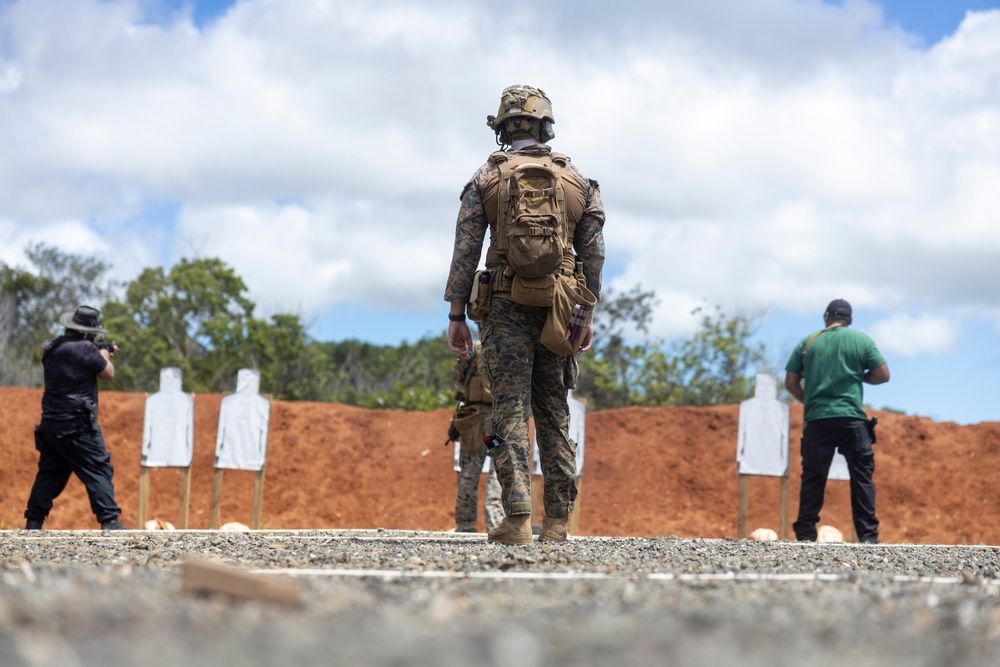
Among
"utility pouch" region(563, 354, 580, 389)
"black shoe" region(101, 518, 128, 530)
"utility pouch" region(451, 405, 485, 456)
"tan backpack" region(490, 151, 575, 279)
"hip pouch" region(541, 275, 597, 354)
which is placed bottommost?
"black shoe" region(101, 518, 128, 530)

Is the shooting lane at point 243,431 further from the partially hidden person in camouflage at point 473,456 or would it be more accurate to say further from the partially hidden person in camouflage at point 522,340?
the partially hidden person in camouflage at point 522,340

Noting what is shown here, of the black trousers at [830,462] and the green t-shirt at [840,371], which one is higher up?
the green t-shirt at [840,371]

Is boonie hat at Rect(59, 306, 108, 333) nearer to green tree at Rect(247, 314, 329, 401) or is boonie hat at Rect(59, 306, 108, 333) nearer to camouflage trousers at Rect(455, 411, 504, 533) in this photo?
camouflage trousers at Rect(455, 411, 504, 533)

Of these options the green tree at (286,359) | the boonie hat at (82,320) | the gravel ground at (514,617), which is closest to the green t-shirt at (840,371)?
the gravel ground at (514,617)

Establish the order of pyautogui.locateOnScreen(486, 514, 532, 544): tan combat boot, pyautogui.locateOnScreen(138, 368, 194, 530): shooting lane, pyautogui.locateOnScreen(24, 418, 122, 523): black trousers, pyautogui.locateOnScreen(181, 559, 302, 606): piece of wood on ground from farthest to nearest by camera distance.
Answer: pyautogui.locateOnScreen(138, 368, 194, 530): shooting lane < pyautogui.locateOnScreen(24, 418, 122, 523): black trousers < pyautogui.locateOnScreen(486, 514, 532, 544): tan combat boot < pyautogui.locateOnScreen(181, 559, 302, 606): piece of wood on ground

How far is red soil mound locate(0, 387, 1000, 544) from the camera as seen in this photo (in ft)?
50.3

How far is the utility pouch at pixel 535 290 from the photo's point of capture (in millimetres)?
4891

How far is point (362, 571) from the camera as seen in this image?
3.46 meters

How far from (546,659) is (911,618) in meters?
1.07

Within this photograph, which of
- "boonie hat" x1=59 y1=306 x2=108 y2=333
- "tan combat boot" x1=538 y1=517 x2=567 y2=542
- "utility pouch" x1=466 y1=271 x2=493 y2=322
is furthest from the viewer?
"boonie hat" x1=59 y1=306 x2=108 y2=333

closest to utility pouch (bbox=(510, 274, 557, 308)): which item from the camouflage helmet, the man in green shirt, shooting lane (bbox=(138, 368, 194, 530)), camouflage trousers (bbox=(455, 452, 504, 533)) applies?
the camouflage helmet

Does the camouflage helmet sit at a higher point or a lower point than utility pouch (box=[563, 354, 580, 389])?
higher

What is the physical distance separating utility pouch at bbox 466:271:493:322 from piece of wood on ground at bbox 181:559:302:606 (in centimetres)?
270

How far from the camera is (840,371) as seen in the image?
807 centimetres
